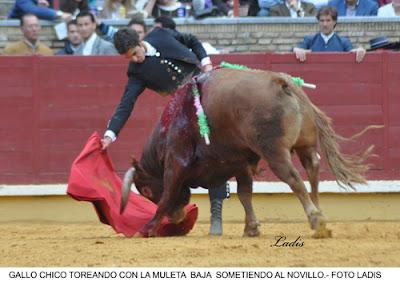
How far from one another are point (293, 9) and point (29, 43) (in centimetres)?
269

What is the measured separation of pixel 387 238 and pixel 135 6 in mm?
4927

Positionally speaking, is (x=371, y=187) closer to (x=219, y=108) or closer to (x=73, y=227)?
(x=73, y=227)

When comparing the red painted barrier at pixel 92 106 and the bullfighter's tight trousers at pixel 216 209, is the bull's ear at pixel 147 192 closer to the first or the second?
the bullfighter's tight trousers at pixel 216 209

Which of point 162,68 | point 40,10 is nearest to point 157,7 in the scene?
point 40,10

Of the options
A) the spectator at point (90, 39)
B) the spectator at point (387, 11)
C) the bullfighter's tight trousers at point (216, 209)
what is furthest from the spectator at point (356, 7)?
the bullfighter's tight trousers at point (216, 209)

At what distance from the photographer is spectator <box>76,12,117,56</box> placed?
1112 cm

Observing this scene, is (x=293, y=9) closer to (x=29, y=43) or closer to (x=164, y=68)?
(x=29, y=43)

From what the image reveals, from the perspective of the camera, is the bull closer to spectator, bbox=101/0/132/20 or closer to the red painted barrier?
the red painted barrier

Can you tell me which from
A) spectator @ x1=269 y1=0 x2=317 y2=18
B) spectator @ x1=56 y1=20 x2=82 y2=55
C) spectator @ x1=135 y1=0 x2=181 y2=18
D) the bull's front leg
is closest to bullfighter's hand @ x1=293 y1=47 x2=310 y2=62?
spectator @ x1=269 y1=0 x2=317 y2=18

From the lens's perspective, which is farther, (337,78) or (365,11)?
(365,11)

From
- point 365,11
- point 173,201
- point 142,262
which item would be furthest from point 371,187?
point 142,262

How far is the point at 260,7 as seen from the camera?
12281mm

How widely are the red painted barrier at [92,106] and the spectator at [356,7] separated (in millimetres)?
1431

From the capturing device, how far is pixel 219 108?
7.83m
